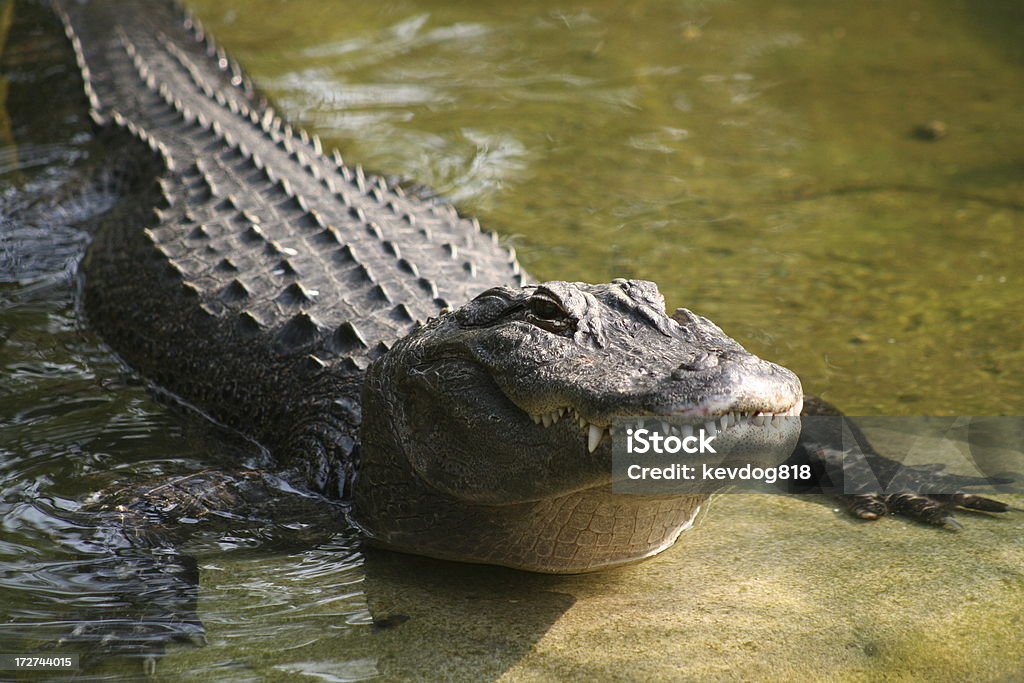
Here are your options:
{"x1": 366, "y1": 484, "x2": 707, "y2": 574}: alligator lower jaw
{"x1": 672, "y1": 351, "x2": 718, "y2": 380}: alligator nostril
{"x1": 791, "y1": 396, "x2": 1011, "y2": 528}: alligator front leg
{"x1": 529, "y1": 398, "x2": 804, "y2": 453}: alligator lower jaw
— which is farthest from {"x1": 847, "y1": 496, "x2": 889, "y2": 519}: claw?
{"x1": 672, "y1": 351, "x2": 718, "y2": 380}: alligator nostril

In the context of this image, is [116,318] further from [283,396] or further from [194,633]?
[194,633]

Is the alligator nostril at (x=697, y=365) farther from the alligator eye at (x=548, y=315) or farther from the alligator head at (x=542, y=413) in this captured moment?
the alligator eye at (x=548, y=315)

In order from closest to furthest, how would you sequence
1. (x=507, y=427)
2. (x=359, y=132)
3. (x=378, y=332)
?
(x=507, y=427) < (x=378, y=332) < (x=359, y=132)

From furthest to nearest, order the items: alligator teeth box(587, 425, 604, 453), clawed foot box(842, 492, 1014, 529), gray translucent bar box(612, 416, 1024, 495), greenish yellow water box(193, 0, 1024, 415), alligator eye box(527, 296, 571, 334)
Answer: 1. greenish yellow water box(193, 0, 1024, 415)
2. clawed foot box(842, 492, 1014, 529)
3. gray translucent bar box(612, 416, 1024, 495)
4. alligator eye box(527, 296, 571, 334)
5. alligator teeth box(587, 425, 604, 453)

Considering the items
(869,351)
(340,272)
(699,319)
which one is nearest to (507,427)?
(699,319)

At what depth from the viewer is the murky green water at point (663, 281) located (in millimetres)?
3262

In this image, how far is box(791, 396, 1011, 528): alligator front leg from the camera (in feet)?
12.8

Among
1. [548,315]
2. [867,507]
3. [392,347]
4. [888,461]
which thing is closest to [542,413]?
[548,315]

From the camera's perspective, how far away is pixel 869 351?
16.8ft

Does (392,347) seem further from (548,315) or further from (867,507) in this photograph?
(867,507)

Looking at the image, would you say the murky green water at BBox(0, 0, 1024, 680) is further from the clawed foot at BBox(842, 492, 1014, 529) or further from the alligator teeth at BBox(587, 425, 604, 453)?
the alligator teeth at BBox(587, 425, 604, 453)

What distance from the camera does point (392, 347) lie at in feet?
12.3

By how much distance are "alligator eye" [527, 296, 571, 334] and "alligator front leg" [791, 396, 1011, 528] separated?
58.1 inches

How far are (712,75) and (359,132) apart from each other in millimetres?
2908
